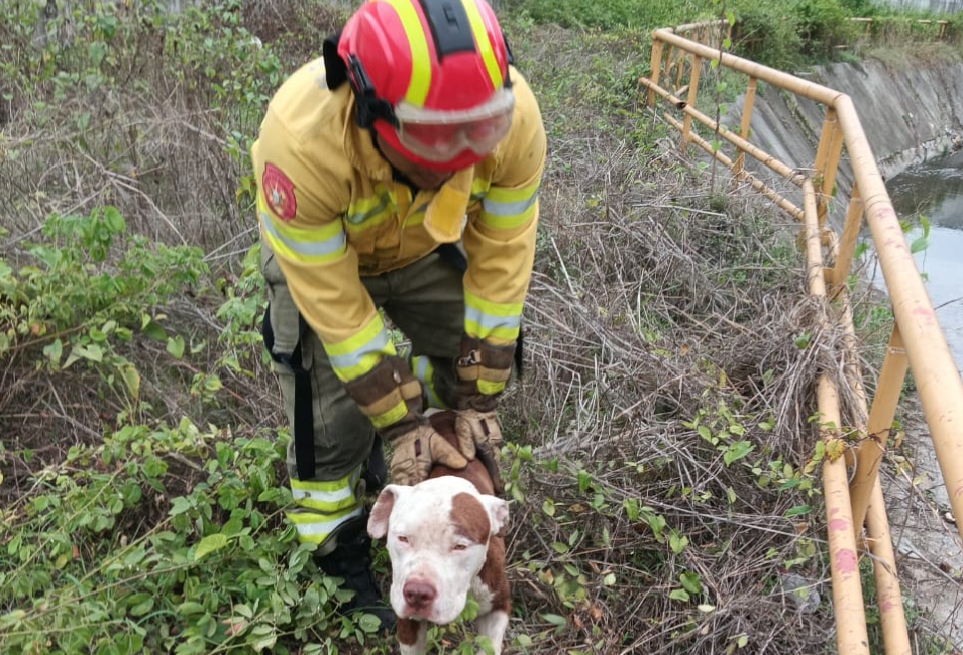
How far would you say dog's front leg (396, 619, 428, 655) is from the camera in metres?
2.02

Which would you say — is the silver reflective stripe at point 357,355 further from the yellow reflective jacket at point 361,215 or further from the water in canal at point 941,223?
the water in canal at point 941,223

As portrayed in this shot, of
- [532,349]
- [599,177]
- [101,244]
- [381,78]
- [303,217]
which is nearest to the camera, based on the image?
[381,78]

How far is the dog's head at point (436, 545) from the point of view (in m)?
1.74

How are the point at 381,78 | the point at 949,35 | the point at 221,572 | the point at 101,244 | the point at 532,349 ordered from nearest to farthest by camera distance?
1. the point at 381,78
2. the point at 221,572
3. the point at 101,244
4. the point at 532,349
5. the point at 949,35

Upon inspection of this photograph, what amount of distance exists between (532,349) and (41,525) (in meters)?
2.11

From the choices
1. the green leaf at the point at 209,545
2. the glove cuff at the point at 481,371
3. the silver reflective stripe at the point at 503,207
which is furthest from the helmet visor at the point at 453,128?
the green leaf at the point at 209,545

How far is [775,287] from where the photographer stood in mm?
3959

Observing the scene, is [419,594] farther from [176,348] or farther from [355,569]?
[176,348]

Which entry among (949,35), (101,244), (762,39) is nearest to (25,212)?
(101,244)

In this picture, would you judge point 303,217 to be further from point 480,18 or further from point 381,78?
point 480,18

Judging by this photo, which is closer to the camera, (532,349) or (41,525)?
(41,525)

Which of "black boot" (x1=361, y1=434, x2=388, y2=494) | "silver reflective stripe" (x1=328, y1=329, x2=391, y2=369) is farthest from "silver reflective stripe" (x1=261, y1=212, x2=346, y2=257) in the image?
"black boot" (x1=361, y1=434, x2=388, y2=494)

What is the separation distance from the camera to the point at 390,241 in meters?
2.17

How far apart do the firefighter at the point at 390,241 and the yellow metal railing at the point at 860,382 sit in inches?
39.0
